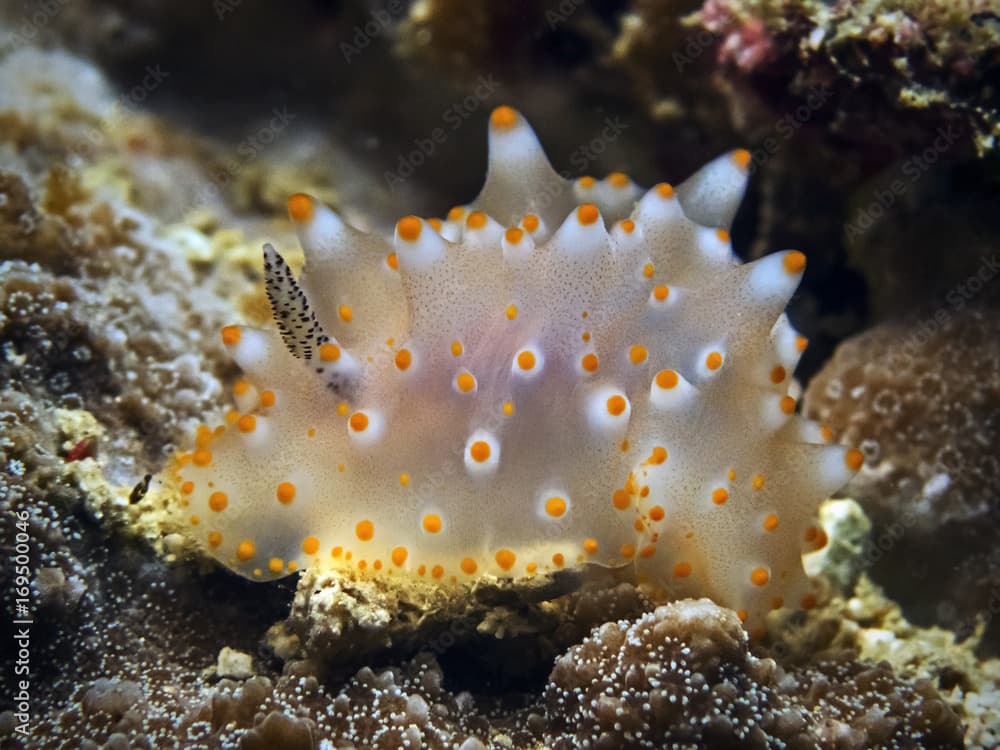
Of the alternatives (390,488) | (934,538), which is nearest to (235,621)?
(390,488)

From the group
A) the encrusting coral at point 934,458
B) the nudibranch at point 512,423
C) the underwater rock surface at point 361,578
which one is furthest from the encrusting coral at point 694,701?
the encrusting coral at point 934,458

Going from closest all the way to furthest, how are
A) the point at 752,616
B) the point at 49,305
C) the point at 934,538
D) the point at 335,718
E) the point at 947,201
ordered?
the point at 335,718 < the point at 752,616 < the point at 49,305 < the point at 934,538 < the point at 947,201

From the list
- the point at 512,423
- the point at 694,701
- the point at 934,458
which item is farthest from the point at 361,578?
the point at 934,458

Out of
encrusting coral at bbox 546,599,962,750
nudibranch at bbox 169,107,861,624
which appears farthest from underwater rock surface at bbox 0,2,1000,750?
nudibranch at bbox 169,107,861,624

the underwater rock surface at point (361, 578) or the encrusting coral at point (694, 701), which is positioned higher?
the underwater rock surface at point (361, 578)

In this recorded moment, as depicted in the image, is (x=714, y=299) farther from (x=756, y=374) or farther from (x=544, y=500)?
(x=544, y=500)

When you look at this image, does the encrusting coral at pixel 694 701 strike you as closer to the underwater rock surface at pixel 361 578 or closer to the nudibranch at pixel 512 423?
the underwater rock surface at pixel 361 578
